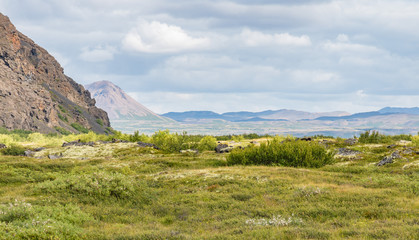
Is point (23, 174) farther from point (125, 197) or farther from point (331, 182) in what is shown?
point (331, 182)

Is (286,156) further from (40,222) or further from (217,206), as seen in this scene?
(40,222)

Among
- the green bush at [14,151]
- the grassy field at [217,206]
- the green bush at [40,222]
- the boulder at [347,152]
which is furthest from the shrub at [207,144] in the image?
the green bush at [40,222]

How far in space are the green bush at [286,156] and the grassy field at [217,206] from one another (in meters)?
7.47

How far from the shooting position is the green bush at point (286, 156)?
4094 centimetres

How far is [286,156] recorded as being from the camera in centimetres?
4250

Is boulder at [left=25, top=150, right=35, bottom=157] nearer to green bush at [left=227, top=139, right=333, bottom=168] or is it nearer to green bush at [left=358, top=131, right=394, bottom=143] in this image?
green bush at [left=227, top=139, right=333, bottom=168]

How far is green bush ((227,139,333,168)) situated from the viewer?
134ft

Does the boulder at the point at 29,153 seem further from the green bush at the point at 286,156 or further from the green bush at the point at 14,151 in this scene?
the green bush at the point at 286,156

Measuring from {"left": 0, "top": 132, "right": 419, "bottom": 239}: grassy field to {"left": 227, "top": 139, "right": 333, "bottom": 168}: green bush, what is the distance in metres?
7.47

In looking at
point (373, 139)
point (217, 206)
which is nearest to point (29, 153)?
point (217, 206)

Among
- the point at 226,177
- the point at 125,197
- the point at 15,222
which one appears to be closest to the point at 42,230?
the point at 15,222

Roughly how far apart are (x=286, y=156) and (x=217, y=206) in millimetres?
23935

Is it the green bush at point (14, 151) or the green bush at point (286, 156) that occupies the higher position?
the green bush at point (286, 156)

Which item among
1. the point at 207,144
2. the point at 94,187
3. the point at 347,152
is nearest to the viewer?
the point at 94,187
